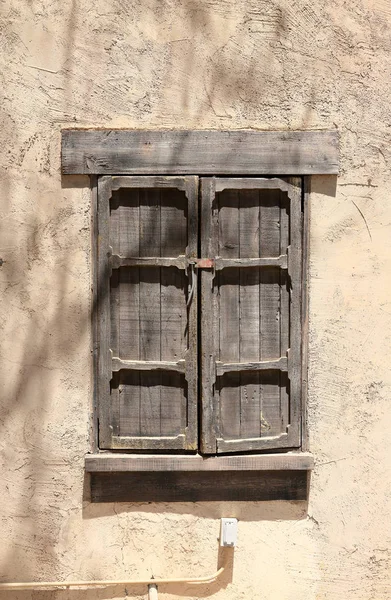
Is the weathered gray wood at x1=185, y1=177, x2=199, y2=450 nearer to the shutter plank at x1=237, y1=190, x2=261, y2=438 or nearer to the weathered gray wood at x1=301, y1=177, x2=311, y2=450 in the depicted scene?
the shutter plank at x1=237, y1=190, x2=261, y2=438

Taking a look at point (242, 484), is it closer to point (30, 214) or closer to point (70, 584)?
point (70, 584)

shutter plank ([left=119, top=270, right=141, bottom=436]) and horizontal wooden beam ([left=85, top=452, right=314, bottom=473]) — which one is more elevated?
shutter plank ([left=119, top=270, right=141, bottom=436])

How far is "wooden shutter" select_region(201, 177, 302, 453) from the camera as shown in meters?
3.72

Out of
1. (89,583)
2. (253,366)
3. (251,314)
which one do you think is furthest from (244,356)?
(89,583)

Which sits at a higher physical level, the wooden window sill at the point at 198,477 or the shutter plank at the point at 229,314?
the shutter plank at the point at 229,314

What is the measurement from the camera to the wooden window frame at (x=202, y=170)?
12.1ft

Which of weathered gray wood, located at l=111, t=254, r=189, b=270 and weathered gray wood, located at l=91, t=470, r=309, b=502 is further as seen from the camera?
weathered gray wood, located at l=91, t=470, r=309, b=502

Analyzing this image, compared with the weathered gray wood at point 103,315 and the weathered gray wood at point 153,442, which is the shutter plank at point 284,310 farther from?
the weathered gray wood at point 103,315

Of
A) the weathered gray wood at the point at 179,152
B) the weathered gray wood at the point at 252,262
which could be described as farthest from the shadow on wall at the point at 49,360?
the weathered gray wood at the point at 252,262

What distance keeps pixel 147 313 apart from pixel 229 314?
44 centimetres

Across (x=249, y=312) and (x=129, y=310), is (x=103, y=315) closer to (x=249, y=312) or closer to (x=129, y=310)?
(x=129, y=310)

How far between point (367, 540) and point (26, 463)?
1924mm

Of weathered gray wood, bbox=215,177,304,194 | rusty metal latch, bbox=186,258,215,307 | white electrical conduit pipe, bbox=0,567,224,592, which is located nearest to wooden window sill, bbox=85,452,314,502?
white electrical conduit pipe, bbox=0,567,224,592

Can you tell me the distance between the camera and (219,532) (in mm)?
3854
